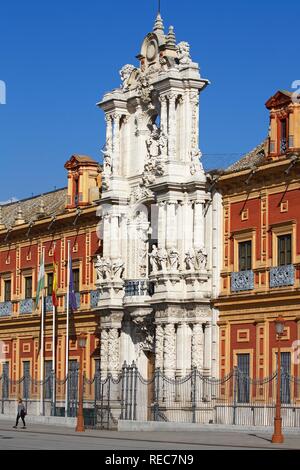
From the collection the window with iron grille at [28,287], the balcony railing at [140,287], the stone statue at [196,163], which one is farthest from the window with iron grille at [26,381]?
the stone statue at [196,163]

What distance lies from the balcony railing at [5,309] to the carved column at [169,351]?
17.5 m

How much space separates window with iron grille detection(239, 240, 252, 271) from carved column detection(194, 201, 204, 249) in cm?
172

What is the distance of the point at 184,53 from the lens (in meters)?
49.3

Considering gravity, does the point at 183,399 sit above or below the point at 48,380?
below

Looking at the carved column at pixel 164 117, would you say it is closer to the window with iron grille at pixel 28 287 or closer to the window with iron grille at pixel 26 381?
the window with iron grille at pixel 26 381

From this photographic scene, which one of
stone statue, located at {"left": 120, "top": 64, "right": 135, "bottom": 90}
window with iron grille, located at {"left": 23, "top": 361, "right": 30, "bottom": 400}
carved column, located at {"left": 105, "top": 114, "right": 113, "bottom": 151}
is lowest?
window with iron grille, located at {"left": 23, "top": 361, "right": 30, "bottom": 400}

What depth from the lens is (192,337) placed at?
4788 centimetres

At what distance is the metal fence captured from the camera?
4391cm

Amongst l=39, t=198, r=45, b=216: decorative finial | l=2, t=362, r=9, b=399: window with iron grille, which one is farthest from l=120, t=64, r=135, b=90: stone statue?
l=2, t=362, r=9, b=399: window with iron grille

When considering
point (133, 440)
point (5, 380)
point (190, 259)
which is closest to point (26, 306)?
point (5, 380)

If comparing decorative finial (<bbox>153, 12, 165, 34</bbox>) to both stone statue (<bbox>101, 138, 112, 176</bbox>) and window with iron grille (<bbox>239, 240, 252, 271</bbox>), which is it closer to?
stone statue (<bbox>101, 138, 112, 176</bbox>)

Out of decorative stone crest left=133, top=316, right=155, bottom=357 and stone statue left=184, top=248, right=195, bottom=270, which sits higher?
stone statue left=184, top=248, right=195, bottom=270

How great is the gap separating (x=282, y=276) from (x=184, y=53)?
10.3 meters

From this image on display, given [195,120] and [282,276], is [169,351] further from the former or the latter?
[195,120]
